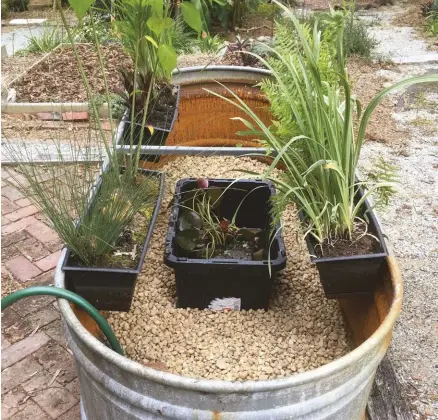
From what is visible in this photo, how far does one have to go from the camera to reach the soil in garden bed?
4188mm

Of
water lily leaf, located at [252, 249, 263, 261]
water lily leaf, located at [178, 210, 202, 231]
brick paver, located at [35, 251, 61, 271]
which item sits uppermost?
water lily leaf, located at [178, 210, 202, 231]

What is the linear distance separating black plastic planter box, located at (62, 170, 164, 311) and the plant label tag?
0.31m

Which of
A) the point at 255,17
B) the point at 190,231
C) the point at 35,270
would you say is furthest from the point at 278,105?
the point at 255,17

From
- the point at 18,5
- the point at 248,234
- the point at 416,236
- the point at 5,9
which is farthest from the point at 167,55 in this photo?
the point at 18,5

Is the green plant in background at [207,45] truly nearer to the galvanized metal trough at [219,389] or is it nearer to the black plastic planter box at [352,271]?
the black plastic planter box at [352,271]

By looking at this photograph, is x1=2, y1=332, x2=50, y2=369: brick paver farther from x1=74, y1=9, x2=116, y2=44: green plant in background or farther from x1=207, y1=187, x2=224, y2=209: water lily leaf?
x1=74, y1=9, x2=116, y2=44: green plant in background

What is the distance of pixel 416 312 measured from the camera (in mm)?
2324

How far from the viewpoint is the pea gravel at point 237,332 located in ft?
5.12

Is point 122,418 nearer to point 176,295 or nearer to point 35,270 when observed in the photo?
point 176,295

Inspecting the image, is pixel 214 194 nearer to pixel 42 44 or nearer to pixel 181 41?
pixel 181 41

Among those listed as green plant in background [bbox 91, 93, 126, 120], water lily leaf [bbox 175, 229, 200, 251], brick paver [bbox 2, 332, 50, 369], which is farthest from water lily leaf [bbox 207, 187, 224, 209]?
green plant in background [bbox 91, 93, 126, 120]

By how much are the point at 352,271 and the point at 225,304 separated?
456 millimetres

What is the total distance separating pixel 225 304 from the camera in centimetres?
173

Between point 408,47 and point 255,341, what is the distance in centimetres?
520
